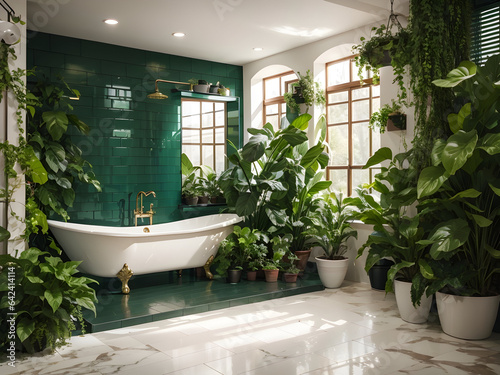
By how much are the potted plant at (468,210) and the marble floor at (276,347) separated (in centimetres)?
27

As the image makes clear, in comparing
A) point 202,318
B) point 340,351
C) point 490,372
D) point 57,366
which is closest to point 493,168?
point 490,372

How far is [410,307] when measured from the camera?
418 cm

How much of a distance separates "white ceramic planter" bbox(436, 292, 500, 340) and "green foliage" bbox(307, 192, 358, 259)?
1.68 m

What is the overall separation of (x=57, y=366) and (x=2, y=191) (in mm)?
1558

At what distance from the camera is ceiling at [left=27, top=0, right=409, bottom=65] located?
15.6 feet

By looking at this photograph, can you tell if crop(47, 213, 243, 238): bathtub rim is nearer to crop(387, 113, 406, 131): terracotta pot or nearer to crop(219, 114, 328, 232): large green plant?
crop(219, 114, 328, 232): large green plant

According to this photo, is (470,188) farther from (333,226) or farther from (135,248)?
(135,248)

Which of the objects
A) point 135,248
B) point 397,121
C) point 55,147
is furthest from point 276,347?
point 55,147

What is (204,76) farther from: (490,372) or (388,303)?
(490,372)

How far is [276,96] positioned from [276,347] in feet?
14.5

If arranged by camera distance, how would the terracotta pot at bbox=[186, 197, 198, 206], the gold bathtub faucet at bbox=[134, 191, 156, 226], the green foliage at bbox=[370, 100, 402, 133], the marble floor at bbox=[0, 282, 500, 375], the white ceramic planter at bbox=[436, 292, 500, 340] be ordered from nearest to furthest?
the marble floor at bbox=[0, 282, 500, 375]
the white ceramic planter at bbox=[436, 292, 500, 340]
the green foliage at bbox=[370, 100, 402, 133]
the gold bathtub faucet at bbox=[134, 191, 156, 226]
the terracotta pot at bbox=[186, 197, 198, 206]

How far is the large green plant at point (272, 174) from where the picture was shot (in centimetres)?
554

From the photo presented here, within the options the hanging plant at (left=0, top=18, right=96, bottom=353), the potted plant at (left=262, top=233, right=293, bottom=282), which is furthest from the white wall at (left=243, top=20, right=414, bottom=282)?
the hanging plant at (left=0, top=18, right=96, bottom=353)

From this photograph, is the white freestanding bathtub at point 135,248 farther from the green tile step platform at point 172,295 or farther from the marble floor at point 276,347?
the marble floor at point 276,347
